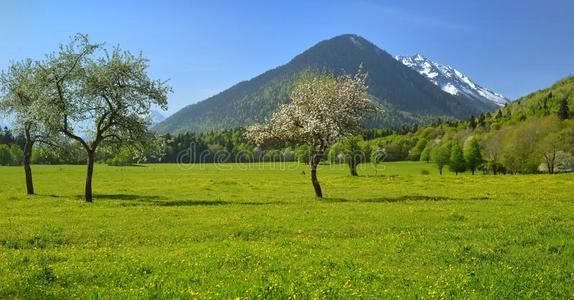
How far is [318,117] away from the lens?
48.3 metres

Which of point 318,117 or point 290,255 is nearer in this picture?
point 290,255

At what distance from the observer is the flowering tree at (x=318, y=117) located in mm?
48000

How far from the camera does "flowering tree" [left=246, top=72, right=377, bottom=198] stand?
157 feet

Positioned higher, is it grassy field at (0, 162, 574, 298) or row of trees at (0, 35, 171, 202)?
row of trees at (0, 35, 171, 202)

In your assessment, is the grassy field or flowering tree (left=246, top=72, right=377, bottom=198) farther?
flowering tree (left=246, top=72, right=377, bottom=198)

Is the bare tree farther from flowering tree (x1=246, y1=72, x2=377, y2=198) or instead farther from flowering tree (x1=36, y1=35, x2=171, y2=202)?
flowering tree (x1=246, y1=72, x2=377, y2=198)

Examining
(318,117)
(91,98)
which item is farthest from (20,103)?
(318,117)

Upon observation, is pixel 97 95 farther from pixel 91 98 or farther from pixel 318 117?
pixel 318 117

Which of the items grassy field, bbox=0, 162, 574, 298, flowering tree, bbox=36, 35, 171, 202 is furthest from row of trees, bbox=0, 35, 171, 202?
grassy field, bbox=0, 162, 574, 298

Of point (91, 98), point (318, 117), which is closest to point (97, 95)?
point (91, 98)

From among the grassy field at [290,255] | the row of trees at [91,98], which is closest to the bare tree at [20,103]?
the row of trees at [91,98]

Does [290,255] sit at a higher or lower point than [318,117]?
lower

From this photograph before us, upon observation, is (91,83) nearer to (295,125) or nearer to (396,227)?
(295,125)

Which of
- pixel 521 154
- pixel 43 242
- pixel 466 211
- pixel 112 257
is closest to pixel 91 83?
pixel 43 242
